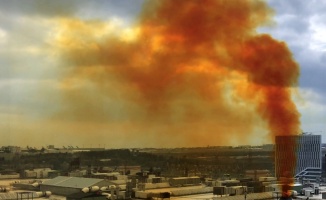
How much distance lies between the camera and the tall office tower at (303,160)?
2176 cm

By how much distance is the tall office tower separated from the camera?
71.4 ft

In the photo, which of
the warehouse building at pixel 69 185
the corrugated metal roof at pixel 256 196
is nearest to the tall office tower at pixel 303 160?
the corrugated metal roof at pixel 256 196

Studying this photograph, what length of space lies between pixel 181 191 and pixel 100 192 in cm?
326

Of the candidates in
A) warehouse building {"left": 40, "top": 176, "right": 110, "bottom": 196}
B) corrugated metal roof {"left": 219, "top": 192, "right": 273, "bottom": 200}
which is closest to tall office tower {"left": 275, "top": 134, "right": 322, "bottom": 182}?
corrugated metal roof {"left": 219, "top": 192, "right": 273, "bottom": 200}

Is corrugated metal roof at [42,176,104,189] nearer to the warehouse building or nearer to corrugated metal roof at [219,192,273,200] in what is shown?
the warehouse building

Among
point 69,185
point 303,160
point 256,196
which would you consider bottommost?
point 256,196

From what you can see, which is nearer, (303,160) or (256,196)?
(256,196)

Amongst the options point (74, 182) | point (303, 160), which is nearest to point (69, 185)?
point (74, 182)

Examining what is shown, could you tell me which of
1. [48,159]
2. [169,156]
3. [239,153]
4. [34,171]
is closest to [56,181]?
[34,171]

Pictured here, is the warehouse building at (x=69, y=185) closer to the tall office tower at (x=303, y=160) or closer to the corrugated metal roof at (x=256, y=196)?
the corrugated metal roof at (x=256, y=196)

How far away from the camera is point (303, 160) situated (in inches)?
1056

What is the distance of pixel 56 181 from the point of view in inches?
615

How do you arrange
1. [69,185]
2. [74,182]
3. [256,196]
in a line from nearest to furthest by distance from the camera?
[256,196] < [69,185] < [74,182]

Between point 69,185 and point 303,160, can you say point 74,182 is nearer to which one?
point 69,185
